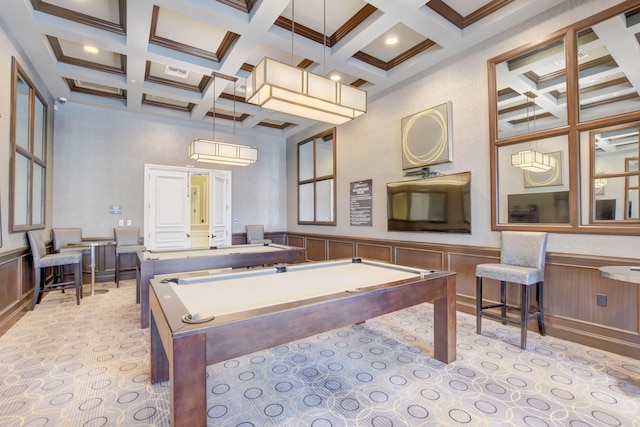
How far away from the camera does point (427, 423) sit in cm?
181

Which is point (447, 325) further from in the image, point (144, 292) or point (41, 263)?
point (41, 263)

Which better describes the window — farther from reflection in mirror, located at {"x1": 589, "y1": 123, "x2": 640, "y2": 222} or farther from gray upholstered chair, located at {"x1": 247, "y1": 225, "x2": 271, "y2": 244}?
reflection in mirror, located at {"x1": 589, "y1": 123, "x2": 640, "y2": 222}

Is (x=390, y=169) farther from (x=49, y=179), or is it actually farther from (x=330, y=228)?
(x=49, y=179)

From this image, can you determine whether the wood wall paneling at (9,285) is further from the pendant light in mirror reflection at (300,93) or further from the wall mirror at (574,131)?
the wall mirror at (574,131)

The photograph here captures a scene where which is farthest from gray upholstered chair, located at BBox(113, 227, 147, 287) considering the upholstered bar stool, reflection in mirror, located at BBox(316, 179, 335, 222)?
reflection in mirror, located at BBox(316, 179, 335, 222)

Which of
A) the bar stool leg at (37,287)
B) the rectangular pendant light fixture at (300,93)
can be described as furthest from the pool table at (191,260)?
the rectangular pendant light fixture at (300,93)

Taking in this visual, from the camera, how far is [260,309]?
5.24 feet

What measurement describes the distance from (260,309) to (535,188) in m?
3.44

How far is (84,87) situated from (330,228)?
17.0 feet

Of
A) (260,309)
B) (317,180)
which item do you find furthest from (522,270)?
(317,180)

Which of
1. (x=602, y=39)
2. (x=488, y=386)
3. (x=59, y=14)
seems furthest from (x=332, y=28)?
(x=488, y=386)

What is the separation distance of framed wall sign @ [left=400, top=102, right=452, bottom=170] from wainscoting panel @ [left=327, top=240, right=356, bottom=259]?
1.88 meters

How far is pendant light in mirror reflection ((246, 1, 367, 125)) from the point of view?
2.36 metres

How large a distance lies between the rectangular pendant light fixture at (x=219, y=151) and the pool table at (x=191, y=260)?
4.58ft
